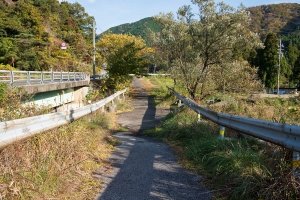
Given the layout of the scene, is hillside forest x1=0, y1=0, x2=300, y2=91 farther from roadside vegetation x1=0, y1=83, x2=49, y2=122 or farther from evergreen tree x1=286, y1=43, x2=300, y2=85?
roadside vegetation x1=0, y1=83, x2=49, y2=122

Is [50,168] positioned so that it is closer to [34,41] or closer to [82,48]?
[34,41]

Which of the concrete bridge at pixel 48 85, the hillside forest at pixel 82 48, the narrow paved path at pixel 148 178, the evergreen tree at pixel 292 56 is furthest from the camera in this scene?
the evergreen tree at pixel 292 56

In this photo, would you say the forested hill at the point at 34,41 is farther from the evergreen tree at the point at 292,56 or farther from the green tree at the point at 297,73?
the evergreen tree at the point at 292,56

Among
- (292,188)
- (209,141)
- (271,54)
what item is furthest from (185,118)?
(271,54)

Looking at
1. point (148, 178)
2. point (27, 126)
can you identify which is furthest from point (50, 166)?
point (148, 178)

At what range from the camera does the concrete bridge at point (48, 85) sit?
62.7 feet

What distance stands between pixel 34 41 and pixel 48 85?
170 ft

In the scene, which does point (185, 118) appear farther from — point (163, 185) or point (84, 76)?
point (84, 76)

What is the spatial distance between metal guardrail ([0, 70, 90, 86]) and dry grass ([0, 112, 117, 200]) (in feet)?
34.7

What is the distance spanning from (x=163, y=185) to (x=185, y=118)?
7668 millimetres

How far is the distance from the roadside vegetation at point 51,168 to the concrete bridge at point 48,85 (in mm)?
7142

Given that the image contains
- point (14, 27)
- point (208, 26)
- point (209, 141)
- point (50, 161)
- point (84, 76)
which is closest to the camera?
point (50, 161)

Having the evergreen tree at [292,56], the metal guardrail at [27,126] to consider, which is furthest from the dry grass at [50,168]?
the evergreen tree at [292,56]

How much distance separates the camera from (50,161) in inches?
215
